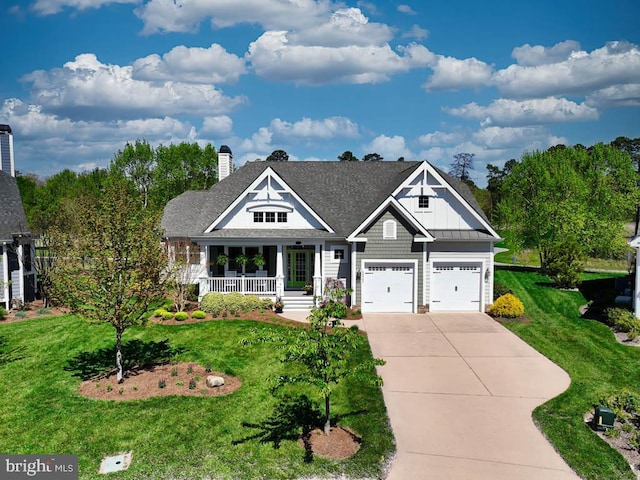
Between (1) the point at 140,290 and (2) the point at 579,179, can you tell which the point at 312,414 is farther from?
(2) the point at 579,179

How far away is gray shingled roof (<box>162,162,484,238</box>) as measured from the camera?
25.6 meters

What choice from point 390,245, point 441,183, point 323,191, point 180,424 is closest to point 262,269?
point 323,191

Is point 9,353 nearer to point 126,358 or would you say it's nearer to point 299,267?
point 126,358

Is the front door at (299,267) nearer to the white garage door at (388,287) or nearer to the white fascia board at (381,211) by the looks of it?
the white garage door at (388,287)

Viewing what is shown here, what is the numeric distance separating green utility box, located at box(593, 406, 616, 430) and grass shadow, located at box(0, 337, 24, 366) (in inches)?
678

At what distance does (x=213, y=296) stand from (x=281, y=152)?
70.6 m

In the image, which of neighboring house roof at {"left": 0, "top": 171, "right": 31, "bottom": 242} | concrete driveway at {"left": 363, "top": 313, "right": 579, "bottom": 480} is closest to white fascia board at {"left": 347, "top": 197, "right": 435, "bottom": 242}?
concrete driveway at {"left": 363, "top": 313, "right": 579, "bottom": 480}

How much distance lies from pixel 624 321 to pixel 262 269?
16.5 metres

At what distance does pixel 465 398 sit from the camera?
13031 mm

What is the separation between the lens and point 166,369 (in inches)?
599

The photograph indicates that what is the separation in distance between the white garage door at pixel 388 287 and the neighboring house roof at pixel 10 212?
17084 mm

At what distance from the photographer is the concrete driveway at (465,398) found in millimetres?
9773

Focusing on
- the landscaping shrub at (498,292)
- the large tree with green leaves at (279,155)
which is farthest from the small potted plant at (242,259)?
the large tree with green leaves at (279,155)

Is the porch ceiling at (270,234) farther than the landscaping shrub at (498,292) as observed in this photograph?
No
